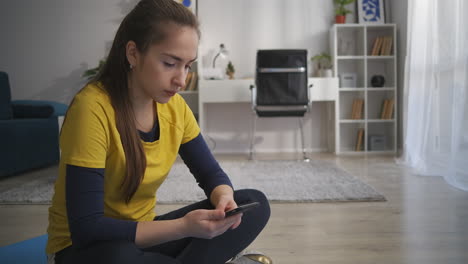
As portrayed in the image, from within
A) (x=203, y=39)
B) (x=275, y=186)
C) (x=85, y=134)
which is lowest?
(x=275, y=186)

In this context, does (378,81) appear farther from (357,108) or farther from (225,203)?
(225,203)

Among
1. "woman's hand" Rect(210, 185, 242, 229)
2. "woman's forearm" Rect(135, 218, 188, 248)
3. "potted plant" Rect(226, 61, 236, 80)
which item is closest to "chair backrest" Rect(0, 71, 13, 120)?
"potted plant" Rect(226, 61, 236, 80)

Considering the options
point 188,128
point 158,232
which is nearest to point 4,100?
point 188,128

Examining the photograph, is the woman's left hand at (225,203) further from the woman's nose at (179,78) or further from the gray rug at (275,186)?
the gray rug at (275,186)

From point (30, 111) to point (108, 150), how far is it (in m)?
3.28

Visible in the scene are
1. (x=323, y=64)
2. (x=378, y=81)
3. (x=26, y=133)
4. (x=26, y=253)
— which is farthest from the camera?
(x=323, y=64)

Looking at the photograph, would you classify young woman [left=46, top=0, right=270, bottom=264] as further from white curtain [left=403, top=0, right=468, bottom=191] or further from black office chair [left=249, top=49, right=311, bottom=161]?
black office chair [left=249, top=49, right=311, bottom=161]

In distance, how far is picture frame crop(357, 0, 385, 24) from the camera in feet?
15.4

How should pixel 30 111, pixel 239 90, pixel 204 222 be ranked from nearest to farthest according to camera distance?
pixel 204 222 < pixel 30 111 < pixel 239 90

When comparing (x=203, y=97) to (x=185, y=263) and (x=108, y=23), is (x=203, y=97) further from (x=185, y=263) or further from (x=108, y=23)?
(x=185, y=263)

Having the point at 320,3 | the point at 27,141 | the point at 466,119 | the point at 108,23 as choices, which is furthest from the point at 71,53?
the point at 466,119

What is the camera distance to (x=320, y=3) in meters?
4.85

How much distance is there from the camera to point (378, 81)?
15.0ft

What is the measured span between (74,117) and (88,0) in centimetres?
463
